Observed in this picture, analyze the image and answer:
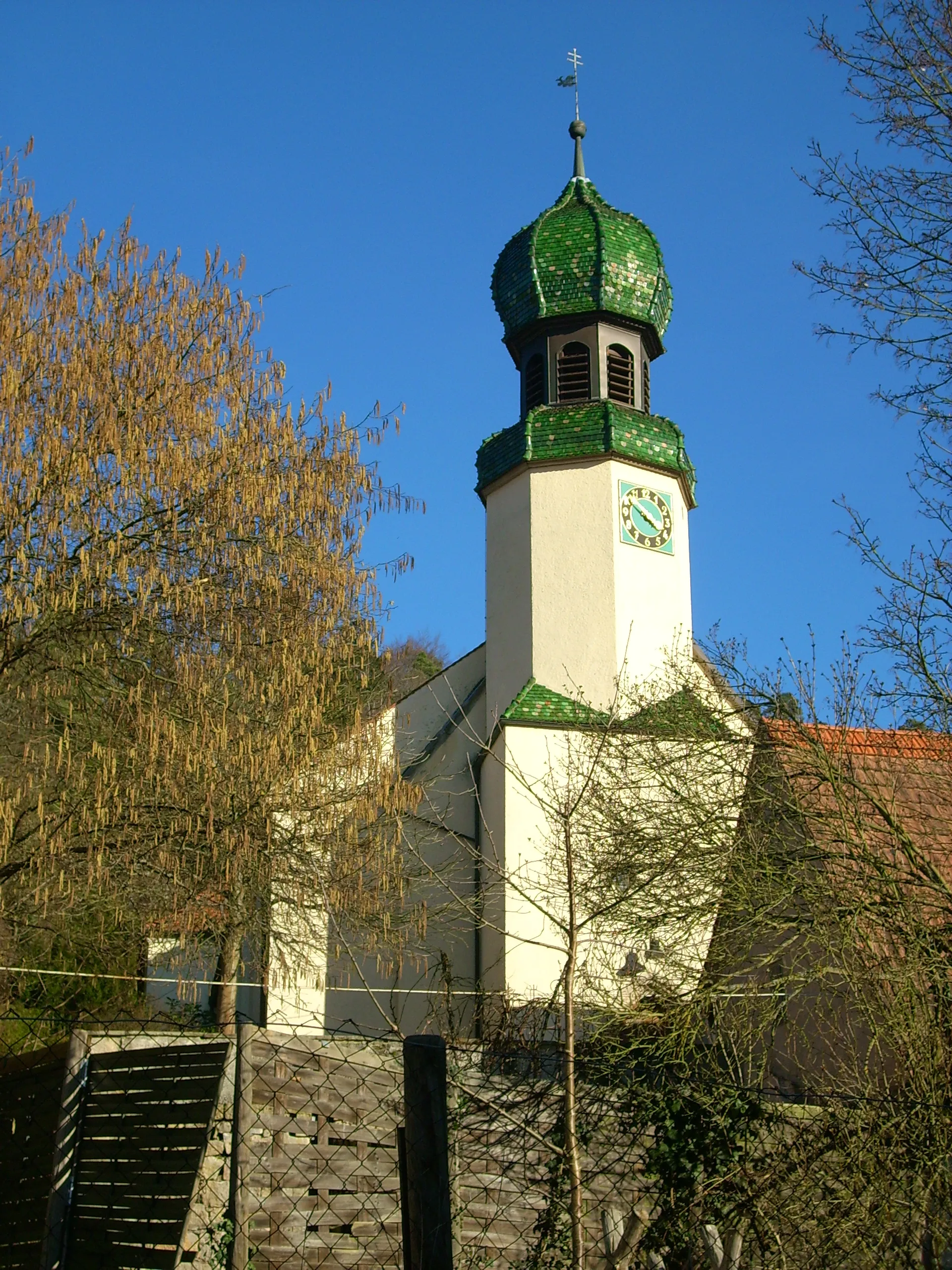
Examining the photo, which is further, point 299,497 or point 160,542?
point 299,497

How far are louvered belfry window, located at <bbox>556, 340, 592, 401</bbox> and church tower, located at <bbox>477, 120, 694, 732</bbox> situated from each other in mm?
19

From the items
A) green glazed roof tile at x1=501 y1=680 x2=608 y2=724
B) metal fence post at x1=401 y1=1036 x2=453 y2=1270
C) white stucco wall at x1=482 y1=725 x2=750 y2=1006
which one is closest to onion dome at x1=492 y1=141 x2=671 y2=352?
green glazed roof tile at x1=501 y1=680 x2=608 y2=724

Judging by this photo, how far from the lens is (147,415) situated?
1030 centimetres

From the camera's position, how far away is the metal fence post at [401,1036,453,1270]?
331 cm

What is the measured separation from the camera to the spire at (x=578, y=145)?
2397 cm

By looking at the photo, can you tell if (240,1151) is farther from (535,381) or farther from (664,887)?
(535,381)

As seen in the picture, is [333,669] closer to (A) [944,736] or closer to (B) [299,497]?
(B) [299,497]

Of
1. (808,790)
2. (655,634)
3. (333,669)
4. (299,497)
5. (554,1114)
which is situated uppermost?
(655,634)

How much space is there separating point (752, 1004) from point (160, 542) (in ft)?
17.5

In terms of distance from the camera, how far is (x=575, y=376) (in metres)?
21.0

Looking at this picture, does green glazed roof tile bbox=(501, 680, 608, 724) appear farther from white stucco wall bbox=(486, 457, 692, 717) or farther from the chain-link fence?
the chain-link fence

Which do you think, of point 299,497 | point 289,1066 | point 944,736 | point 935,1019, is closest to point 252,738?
point 299,497

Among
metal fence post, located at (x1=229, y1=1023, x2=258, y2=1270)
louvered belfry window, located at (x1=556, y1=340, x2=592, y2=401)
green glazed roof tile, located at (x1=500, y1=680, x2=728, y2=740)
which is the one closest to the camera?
metal fence post, located at (x1=229, y1=1023, x2=258, y2=1270)

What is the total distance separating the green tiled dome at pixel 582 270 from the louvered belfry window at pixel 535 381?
0.58 metres
